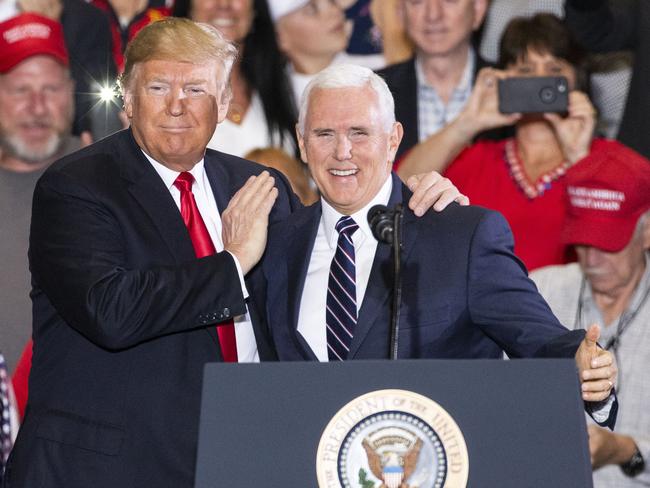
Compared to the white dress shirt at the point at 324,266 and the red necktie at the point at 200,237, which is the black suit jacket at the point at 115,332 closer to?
the red necktie at the point at 200,237

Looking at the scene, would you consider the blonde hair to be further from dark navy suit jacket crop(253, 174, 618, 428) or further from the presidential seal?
the presidential seal

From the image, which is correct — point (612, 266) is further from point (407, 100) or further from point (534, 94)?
point (407, 100)

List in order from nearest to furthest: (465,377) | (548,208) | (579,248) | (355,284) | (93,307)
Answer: (465,377)
(93,307)
(355,284)
(579,248)
(548,208)

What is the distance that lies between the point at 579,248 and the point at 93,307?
175 cm

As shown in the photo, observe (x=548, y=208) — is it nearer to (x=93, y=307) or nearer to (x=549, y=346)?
(x=549, y=346)

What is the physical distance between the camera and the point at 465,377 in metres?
1.64

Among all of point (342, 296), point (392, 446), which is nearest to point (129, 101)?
point (342, 296)

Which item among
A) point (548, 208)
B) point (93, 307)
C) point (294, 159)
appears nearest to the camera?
point (93, 307)

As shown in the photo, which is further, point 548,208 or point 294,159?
point 294,159

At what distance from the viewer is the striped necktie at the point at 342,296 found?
224 centimetres

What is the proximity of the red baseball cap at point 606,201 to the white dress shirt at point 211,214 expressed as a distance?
132 cm

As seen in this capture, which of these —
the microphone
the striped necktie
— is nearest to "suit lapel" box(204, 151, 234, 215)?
the striped necktie

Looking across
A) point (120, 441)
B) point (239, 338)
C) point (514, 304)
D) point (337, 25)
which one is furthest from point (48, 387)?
point (337, 25)

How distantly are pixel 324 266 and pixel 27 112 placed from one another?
6.00ft
